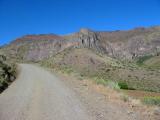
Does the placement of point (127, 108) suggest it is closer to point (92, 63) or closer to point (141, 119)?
point (141, 119)

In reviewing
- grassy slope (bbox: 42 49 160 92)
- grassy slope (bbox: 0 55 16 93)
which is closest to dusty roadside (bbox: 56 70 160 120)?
grassy slope (bbox: 0 55 16 93)

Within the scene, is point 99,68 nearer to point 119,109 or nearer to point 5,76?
point 5,76

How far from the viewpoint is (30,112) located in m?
12.2

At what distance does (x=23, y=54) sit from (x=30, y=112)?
588 ft

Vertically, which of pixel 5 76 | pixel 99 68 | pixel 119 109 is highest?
pixel 99 68

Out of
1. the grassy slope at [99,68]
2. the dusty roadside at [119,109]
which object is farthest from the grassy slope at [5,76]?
the grassy slope at [99,68]

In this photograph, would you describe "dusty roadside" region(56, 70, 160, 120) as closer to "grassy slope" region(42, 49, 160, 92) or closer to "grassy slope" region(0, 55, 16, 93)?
"grassy slope" region(0, 55, 16, 93)

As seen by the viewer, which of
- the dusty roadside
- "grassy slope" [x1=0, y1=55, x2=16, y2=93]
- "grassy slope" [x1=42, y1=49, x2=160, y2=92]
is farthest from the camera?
"grassy slope" [x1=42, y1=49, x2=160, y2=92]

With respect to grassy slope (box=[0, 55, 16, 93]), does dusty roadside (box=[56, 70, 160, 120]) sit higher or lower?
lower

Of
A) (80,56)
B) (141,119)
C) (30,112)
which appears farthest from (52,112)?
(80,56)

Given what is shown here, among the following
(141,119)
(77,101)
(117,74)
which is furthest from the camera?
(117,74)

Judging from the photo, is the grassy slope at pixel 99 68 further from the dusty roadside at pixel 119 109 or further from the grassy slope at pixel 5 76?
the dusty roadside at pixel 119 109

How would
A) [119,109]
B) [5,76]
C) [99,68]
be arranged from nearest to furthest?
[119,109]
[5,76]
[99,68]

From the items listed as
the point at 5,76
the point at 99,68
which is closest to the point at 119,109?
the point at 5,76
